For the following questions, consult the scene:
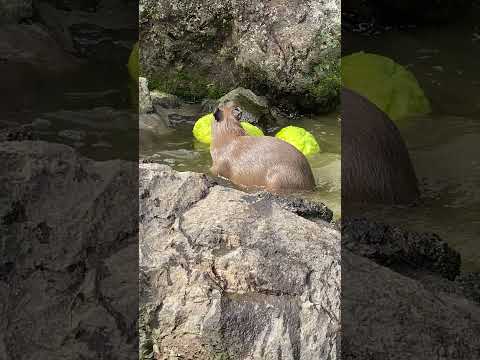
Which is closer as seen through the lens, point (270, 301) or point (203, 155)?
point (270, 301)

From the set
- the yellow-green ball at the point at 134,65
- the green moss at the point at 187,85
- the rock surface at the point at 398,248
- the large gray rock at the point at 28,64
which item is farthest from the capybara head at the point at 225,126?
the rock surface at the point at 398,248

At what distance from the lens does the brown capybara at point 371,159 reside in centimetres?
315

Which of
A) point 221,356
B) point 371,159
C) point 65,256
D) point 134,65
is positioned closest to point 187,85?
point 134,65

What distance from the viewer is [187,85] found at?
5.26 m

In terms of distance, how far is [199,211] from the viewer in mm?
1771

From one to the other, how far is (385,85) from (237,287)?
11.7ft

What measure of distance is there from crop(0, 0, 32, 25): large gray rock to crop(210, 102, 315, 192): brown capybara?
2557 millimetres

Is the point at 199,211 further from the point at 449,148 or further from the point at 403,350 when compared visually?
the point at 449,148

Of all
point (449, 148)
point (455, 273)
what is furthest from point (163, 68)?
point (455, 273)

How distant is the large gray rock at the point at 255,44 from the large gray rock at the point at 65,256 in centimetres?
363

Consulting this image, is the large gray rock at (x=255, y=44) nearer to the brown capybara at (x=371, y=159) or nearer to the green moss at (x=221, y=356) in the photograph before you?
the brown capybara at (x=371, y=159)

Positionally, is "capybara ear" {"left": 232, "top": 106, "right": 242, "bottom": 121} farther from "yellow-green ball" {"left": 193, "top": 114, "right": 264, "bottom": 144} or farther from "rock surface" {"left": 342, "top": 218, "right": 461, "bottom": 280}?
"rock surface" {"left": 342, "top": 218, "right": 461, "bottom": 280}

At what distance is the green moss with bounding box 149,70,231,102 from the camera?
5164mm

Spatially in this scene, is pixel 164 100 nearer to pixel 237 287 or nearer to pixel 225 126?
pixel 225 126
